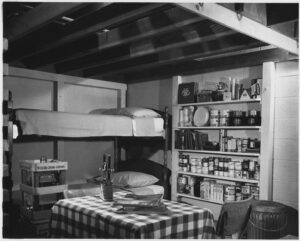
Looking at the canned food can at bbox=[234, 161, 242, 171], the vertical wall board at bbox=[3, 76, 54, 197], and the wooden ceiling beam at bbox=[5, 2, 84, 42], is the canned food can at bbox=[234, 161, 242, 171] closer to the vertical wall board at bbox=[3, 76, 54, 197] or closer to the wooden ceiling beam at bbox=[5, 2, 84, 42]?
the vertical wall board at bbox=[3, 76, 54, 197]

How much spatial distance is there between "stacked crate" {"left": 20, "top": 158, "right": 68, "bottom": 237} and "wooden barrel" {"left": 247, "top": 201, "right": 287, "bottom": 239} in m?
2.26

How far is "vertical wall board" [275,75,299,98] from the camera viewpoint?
389 centimetres

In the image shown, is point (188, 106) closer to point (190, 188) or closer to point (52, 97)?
point (190, 188)

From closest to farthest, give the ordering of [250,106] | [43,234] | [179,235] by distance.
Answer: [179,235], [43,234], [250,106]

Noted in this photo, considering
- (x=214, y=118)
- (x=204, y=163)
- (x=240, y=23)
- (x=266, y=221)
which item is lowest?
(x=266, y=221)

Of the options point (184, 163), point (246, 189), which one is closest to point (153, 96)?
point (184, 163)

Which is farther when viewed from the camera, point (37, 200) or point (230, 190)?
point (230, 190)

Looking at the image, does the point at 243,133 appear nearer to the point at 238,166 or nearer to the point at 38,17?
the point at 238,166

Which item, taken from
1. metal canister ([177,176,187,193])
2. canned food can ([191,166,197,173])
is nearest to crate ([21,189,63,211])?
metal canister ([177,176,187,193])

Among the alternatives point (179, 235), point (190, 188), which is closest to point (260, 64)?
Result: point (190, 188)

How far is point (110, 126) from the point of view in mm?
4477

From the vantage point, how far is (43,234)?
3.77 m

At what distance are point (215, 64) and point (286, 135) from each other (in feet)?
4.44

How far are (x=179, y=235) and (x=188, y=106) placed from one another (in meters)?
2.72
